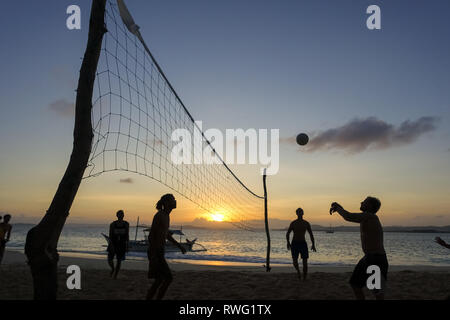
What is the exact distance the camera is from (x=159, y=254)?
4.55m

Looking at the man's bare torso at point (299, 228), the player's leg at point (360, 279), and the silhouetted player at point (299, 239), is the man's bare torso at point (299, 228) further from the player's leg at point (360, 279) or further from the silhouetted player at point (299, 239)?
the player's leg at point (360, 279)

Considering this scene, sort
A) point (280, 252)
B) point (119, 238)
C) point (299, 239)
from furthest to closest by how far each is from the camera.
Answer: point (280, 252)
point (299, 239)
point (119, 238)

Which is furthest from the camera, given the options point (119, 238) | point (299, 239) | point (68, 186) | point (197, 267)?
point (197, 267)

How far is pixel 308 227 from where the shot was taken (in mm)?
8008

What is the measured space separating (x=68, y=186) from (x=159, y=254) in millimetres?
1525

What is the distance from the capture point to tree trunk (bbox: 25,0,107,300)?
3.50 m

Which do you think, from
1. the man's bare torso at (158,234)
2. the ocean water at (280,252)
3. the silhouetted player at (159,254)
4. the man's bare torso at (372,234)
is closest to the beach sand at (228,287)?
the silhouetted player at (159,254)

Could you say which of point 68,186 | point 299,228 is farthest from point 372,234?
point 299,228

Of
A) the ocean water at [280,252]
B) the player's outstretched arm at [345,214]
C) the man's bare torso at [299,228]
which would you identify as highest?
the player's outstretched arm at [345,214]

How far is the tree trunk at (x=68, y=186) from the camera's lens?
11.5 ft

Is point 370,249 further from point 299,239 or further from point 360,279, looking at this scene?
point 299,239

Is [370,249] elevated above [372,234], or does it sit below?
below

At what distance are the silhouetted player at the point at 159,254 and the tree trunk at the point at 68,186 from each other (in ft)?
3.97
